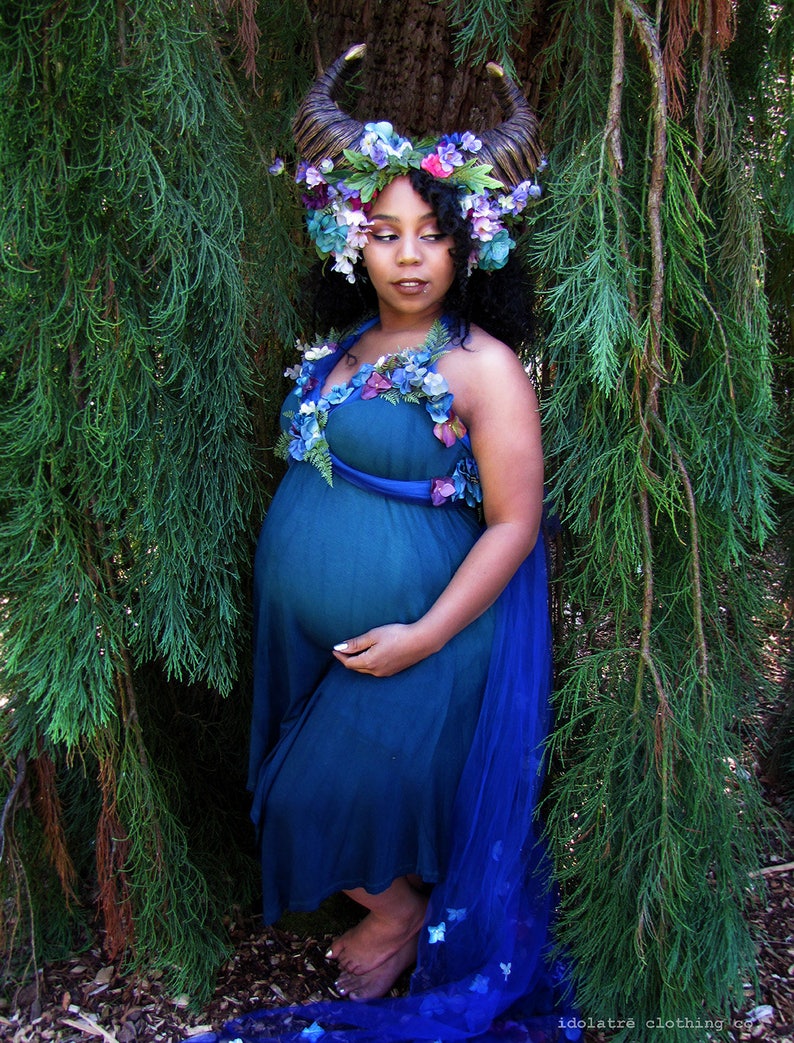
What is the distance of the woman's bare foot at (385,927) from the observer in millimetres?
1712

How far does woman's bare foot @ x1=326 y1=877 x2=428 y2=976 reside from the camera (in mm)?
1712

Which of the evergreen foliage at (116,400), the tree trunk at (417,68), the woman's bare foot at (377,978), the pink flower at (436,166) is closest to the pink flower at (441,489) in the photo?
the evergreen foliage at (116,400)

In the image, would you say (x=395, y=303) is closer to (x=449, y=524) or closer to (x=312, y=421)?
(x=312, y=421)

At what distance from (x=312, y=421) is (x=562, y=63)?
2.71 feet

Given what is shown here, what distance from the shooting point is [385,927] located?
5.69ft

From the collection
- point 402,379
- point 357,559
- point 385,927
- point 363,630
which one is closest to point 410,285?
point 402,379

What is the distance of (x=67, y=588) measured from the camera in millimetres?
1424

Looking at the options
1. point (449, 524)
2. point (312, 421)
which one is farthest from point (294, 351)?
point (449, 524)

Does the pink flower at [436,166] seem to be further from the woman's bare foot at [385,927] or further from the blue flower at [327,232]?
the woman's bare foot at [385,927]

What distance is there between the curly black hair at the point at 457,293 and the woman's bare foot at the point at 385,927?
1066 mm

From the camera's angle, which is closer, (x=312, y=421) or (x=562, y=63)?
(x=312, y=421)

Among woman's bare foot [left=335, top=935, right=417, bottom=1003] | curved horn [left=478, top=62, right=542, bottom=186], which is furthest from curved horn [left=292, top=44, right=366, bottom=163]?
woman's bare foot [left=335, top=935, right=417, bottom=1003]

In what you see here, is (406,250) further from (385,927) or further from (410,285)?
(385,927)

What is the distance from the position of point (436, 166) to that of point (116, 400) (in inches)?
24.6
